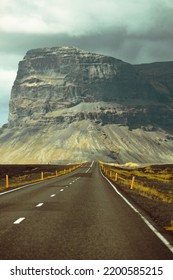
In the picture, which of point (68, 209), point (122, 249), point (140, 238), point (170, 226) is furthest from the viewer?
point (68, 209)

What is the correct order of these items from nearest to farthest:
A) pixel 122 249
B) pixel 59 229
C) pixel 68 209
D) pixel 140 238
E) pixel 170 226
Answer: pixel 122 249 → pixel 140 238 → pixel 59 229 → pixel 170 226 → pixel 68 209

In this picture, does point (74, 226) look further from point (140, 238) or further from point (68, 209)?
point (68, 209)

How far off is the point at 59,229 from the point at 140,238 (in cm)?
252

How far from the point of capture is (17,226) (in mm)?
13758

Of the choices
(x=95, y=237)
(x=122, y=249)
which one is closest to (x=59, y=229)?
(x=95, y=237)
